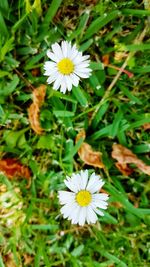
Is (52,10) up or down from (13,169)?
up

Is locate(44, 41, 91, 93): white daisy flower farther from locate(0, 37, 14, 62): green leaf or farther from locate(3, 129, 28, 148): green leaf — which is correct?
locate(3, 129, 28, 148): green leaf

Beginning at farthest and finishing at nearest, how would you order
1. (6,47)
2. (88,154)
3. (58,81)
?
(88,154)
(6,47)
(58,81)

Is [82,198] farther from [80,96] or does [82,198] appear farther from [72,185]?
[80,96]

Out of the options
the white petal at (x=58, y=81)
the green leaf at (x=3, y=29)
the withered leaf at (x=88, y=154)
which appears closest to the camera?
the white petal at (x=58, y=81)

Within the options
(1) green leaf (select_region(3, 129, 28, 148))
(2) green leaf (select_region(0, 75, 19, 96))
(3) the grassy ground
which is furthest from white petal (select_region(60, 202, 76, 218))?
(2) green leaf (select_region(0, 75, 19, 96))

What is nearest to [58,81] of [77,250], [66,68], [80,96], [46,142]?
[66,68]

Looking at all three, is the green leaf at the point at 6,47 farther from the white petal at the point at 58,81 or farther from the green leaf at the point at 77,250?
the green leaf at the point at 77,250

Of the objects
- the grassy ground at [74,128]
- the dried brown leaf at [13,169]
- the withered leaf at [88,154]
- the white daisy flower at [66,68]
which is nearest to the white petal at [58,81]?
the white daisy flower at [66,68]

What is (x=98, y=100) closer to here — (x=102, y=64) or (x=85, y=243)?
(x=102, y=64)
